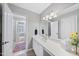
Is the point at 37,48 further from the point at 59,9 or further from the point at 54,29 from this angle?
the point at 59,9

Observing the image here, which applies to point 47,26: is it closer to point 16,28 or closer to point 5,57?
point 16,28

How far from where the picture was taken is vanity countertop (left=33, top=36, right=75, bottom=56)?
5.41 ft

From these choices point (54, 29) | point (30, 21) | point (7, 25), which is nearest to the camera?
point (7, 25)

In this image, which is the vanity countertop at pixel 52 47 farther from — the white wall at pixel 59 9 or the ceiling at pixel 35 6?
the ceiling at pixel 35 6

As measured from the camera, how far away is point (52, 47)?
1.79 meters

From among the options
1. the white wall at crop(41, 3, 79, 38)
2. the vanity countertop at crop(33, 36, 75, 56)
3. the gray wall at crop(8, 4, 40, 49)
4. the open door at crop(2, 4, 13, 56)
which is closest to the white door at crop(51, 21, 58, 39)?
the white wall at crop(41, 3, 79, 38)

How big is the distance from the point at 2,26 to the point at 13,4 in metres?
A: 0.47

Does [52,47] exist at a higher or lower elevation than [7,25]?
lower

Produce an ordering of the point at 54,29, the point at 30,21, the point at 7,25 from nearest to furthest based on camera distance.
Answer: the point at 7,25 < the point at 30,21 < the point at 54,29

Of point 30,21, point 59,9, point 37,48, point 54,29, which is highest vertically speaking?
point 59,9

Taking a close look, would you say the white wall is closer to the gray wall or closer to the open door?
the gray wall

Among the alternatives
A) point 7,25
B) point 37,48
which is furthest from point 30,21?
point 37,48

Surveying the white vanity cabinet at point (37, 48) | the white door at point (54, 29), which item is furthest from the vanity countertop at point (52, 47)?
the white door at point (54, 29)

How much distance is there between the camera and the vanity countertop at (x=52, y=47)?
1.65m
